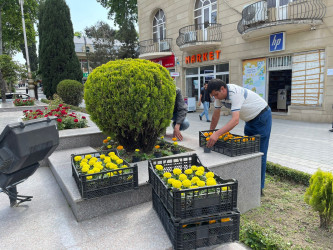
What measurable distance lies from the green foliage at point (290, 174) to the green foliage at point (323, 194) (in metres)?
1.46

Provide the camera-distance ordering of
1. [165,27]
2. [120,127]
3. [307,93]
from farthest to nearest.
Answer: [165,27] → [307,93] → [120,127]

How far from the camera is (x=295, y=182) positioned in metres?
4.39

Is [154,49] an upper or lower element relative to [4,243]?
upper

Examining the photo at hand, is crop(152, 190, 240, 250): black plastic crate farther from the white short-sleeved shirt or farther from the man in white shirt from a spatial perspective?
the white short-sleeved shirt

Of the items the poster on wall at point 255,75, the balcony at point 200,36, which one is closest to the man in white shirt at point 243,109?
the poster on wall at point 255,75

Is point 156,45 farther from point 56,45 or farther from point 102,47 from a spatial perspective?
point 102,47

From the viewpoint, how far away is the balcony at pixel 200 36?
13969 mm

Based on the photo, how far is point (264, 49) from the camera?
11.9 meters

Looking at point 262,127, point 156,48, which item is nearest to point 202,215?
point 262,127

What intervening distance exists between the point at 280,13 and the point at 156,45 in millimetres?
10421

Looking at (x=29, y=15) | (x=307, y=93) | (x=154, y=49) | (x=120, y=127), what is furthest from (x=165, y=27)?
(x=29, y=15)

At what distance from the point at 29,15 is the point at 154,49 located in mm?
18971

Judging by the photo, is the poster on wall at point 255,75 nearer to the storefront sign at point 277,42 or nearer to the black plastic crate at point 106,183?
the storefront sign at point 277,42

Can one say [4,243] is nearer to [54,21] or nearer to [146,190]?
[146,190]
